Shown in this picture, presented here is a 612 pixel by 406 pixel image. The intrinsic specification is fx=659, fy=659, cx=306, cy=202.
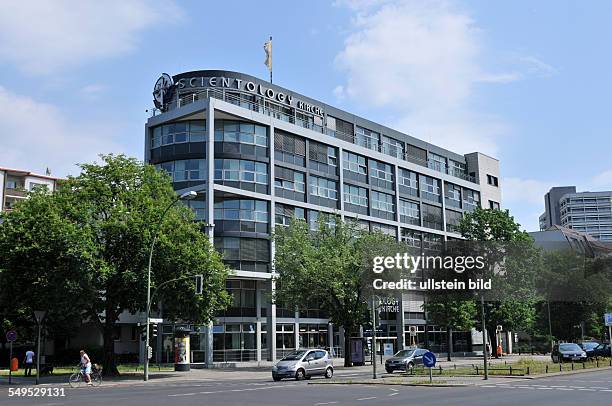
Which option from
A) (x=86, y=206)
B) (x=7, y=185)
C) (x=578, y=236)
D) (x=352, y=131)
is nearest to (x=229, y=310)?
(x=86, y=206)

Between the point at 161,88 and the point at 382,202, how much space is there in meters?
26.4

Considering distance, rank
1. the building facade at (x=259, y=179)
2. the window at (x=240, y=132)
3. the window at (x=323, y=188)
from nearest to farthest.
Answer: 1. the building facade at (x=259, y=179)
2. the window at (x=240, y=132)
3. the window at (x=323, y=188)

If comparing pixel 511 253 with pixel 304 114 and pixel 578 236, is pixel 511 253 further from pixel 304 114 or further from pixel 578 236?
pixel 578 236

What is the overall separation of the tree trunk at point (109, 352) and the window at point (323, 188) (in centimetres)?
2633

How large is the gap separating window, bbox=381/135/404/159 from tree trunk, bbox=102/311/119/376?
4066 centimetres

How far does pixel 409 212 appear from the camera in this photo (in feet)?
248

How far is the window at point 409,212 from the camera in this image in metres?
74.4

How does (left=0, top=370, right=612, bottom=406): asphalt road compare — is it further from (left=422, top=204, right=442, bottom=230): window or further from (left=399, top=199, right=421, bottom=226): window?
(left=422, top=204, right=442, bottom=230): window

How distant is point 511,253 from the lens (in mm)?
59844

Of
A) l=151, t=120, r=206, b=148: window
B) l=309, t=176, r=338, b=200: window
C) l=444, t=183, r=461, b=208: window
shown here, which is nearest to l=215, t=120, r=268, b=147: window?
l=151, t=120, r=206, b=148: window

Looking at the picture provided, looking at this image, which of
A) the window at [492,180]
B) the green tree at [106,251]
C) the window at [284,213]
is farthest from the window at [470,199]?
the green tree at [106,251]

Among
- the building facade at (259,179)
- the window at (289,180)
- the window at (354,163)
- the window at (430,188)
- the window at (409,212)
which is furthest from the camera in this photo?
the window at (430,188)

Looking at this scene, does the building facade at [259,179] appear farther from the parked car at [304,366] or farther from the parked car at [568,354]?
the parked car at [568,354]

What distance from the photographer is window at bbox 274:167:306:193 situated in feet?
193
